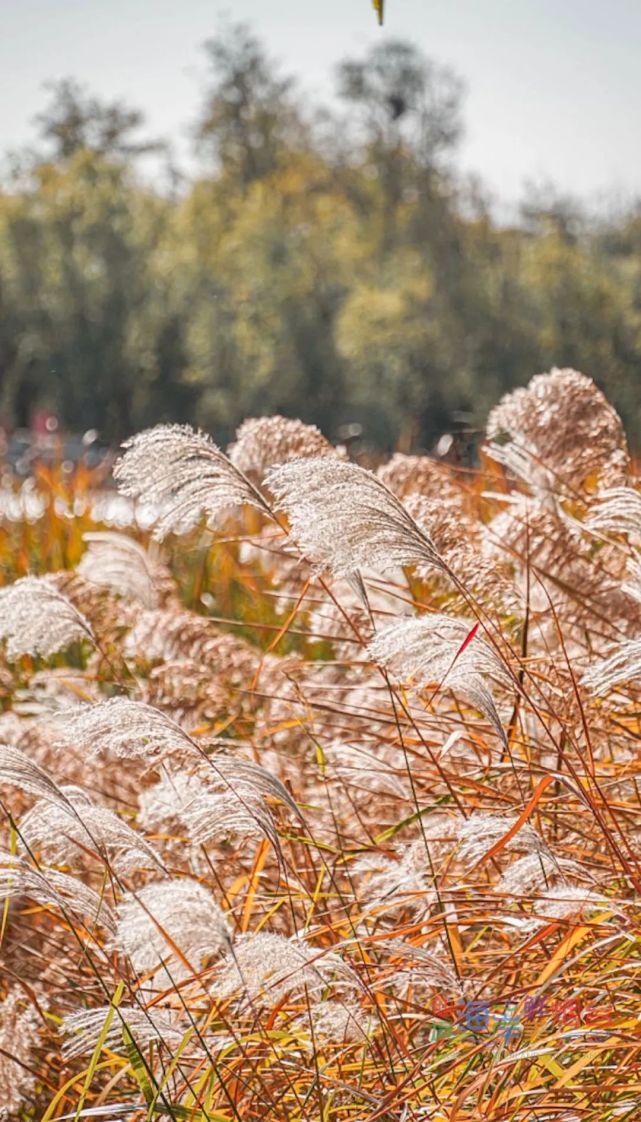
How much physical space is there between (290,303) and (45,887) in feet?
95.1

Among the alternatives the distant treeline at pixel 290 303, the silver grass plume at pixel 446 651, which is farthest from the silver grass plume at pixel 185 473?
the distant treeline at pixel 290 303

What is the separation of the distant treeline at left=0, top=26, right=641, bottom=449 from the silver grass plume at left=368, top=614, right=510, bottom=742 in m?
20.3

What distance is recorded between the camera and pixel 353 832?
2.78 m

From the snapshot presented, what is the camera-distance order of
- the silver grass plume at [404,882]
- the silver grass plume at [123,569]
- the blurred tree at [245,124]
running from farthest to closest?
the blurred tree at [245,124]
the silver grass plume at [123,569]
the silver grass plume at [404,882]

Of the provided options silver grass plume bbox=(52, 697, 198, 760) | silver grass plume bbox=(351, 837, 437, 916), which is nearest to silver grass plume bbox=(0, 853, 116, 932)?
silver grass plume bbox=(52, 697, 198, 760)

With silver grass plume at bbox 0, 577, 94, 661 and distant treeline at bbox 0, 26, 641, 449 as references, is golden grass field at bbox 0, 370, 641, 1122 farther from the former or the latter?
distant treeline at bbox 0, 26, 641, 449

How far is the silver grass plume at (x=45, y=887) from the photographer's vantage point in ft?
4.74

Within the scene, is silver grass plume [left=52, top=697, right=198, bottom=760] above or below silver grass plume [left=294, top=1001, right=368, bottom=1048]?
above

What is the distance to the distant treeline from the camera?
2648 cm

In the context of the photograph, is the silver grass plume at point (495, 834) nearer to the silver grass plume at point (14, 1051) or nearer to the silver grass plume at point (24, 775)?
the silver grass plume at point (24, 775)

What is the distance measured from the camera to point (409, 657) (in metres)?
1.75

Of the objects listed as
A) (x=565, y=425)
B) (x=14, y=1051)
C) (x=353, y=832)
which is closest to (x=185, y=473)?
(x=14, y=1051)

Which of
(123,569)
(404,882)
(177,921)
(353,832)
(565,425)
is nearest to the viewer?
(177,921)

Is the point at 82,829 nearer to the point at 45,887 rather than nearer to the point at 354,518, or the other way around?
the point at 45,887
